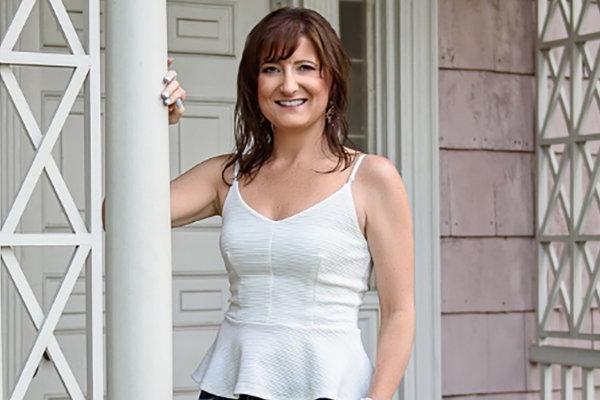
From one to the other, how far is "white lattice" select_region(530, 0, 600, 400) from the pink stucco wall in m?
0.06

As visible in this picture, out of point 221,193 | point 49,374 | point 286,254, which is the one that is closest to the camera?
point 286,254

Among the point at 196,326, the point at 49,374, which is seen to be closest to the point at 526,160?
the point at 196,326

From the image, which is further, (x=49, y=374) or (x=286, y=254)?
(x=49, y=374)

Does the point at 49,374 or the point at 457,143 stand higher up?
the point at 457,143

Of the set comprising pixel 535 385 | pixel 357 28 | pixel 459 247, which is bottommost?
pixel 535 385

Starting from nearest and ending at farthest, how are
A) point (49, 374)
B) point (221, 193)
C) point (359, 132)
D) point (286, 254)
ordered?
point (286, 254) → point (221, 193) → point (49, 374) → point (359, 132)

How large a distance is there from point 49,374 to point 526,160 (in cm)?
211

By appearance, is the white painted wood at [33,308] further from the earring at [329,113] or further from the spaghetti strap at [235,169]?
the earring at [329,113]

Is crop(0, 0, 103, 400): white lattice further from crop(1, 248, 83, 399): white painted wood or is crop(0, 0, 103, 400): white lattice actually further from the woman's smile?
the woman's smile

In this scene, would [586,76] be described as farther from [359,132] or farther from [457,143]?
[359,132]

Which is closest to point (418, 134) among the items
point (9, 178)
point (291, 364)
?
point (9, 178)

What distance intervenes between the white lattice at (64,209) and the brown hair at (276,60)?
1.38 feet

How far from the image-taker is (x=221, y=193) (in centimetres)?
306

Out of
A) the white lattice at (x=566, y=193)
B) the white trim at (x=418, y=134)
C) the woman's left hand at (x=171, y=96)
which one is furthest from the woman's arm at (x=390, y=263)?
the white lattice at (x=566, y=193)
